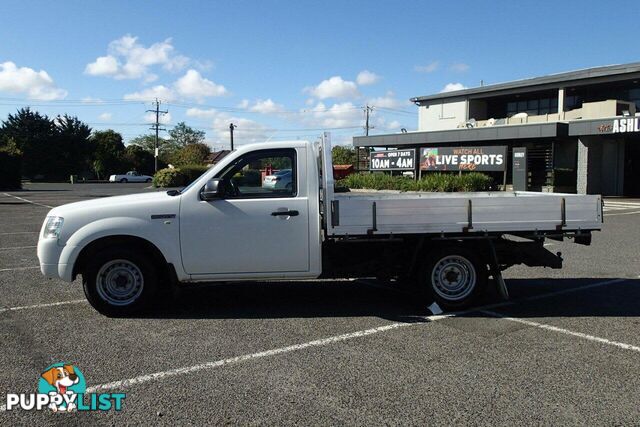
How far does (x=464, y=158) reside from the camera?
31.9 metres

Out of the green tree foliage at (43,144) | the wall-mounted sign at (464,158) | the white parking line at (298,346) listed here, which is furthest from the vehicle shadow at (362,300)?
the green tree foliage at (43,144)

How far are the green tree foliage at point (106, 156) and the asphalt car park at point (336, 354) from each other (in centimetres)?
7589

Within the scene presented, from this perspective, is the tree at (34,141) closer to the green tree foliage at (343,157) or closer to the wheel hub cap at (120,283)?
the green tree foliage at (343,157)

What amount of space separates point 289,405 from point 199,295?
149 inches

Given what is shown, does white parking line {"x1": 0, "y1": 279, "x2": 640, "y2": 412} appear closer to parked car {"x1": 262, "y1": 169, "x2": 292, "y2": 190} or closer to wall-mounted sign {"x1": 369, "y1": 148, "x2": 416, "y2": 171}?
parked car {"x1": 262, "y1": 169, "x2": 292, "y2": 190}

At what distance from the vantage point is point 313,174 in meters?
6.31

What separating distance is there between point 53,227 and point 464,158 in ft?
93.0

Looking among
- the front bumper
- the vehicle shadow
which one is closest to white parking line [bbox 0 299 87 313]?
the front bumper

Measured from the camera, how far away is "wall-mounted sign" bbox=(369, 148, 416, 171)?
3528 centimetres

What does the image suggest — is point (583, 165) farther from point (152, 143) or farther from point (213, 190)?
point (152, 143)

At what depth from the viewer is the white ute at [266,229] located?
613 cm

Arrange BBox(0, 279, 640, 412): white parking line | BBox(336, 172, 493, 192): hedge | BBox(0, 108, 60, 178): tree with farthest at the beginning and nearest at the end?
BBox(0, 108, 60, 178): tree < BBox(336, 172, 493, 192): hedge < BBox(0, 279, 640, 412): white parking line

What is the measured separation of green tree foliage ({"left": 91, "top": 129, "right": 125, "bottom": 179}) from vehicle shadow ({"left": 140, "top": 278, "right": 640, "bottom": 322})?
77.1m

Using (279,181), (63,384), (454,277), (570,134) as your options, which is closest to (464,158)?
(570,134)
